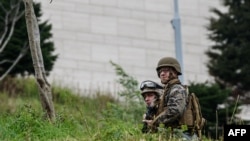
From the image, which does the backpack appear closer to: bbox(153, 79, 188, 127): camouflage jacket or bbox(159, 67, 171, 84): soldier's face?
bbox(153, 79, 188, 127): camouflage jacket

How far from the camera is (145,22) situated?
3058cm

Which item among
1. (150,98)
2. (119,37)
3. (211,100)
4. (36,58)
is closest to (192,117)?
(150,98)

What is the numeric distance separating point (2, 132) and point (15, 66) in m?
12.4

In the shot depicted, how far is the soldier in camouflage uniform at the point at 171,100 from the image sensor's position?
10672 mm

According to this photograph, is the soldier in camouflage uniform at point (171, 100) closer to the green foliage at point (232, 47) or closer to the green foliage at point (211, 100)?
the green foliage at point (211, 100)

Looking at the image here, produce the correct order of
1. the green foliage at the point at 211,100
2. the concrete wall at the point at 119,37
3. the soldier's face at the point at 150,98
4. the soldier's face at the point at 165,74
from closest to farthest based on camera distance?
the soldier's face at the point at 165,74 → the soldier's face at the point at 150,98 → the green foliage at the point at 211,100 → the concrete wall at the point at 119,37

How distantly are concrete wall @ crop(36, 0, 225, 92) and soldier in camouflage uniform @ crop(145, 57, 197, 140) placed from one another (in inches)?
652

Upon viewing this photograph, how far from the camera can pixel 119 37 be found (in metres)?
30.0

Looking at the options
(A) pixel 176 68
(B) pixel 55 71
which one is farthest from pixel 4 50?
(A) pixel 176 68

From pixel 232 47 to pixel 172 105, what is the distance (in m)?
15.2

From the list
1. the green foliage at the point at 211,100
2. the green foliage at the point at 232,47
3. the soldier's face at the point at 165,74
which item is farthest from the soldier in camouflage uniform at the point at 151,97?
the green foliage at the point at 232,47

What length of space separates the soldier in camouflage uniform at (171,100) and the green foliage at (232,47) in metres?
14.5

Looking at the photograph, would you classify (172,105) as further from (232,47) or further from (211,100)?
(232,47)

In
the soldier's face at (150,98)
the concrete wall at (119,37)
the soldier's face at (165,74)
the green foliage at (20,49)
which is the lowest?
the soldier's face at (150,98)
